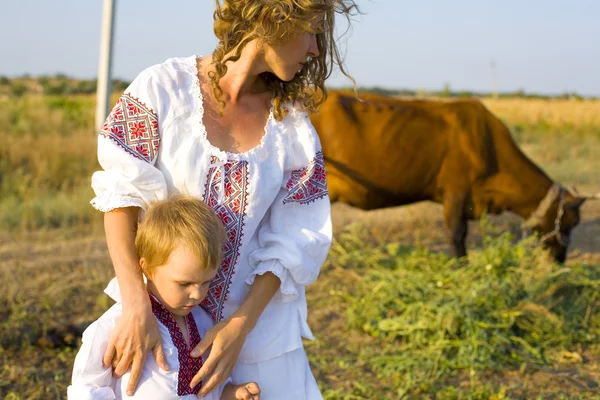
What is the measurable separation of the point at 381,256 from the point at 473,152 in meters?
1.41

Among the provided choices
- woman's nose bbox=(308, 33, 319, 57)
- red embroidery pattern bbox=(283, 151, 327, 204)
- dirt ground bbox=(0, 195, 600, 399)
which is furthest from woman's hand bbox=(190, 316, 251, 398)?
dirt ground bbox=(0, 195, 600, 399)

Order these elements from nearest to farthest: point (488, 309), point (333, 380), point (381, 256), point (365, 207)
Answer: point (333, 380)
point (488, 309)
point (381, 256)
point (365, 207)

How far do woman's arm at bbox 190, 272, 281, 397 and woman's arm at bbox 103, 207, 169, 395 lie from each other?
0.13 meters

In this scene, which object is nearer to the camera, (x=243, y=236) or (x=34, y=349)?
(x=243, y=236)

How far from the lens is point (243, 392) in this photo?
2.19 metres

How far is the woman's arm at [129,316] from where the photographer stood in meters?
1.95

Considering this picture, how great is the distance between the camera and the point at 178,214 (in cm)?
202

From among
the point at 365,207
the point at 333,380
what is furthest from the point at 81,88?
the point at 333,380

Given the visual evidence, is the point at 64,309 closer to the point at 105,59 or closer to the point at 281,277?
the point at 281,277

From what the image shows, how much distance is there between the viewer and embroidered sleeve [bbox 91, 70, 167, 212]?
2.06m

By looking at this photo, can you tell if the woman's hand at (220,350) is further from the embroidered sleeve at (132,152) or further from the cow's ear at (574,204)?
the cow's ear at (574,204)

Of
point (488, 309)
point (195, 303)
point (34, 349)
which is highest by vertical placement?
point (195, 303)

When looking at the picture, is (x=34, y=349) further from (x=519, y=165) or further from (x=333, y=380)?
(x=519, y=165)

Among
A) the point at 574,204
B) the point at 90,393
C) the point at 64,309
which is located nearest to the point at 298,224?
the point at 90,393
